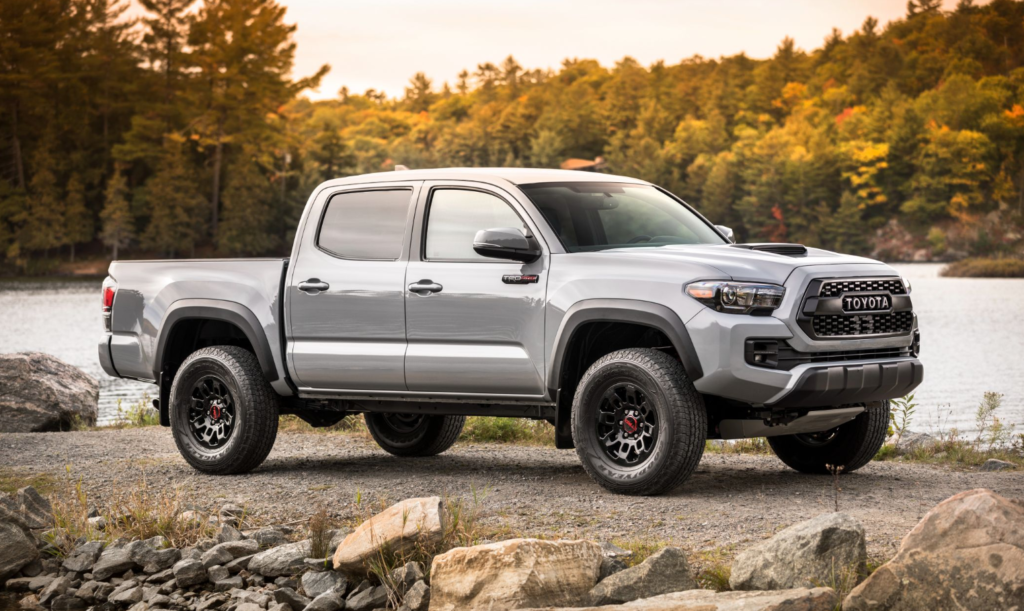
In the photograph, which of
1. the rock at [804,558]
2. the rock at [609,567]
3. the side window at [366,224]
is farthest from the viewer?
the side window at [366,224]

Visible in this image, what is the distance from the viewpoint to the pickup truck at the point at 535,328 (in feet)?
24.1

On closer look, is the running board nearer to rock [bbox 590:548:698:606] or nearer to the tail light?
rock [bbox 590:548:698:606]

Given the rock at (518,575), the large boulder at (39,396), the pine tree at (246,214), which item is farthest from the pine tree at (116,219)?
the rock at (518,575)

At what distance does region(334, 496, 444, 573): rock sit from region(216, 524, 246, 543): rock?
34.4 inches

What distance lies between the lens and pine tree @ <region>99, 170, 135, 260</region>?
8656 centimetres

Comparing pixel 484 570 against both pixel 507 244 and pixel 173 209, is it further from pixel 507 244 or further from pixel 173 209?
pixel 173 209

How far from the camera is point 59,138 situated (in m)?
93.9

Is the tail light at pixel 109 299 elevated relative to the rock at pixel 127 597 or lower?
elevated

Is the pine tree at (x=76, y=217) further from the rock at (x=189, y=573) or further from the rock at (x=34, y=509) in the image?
the rock at (x=189, y=573)

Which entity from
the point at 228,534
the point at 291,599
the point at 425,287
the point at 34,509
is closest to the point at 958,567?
the point at 291,599

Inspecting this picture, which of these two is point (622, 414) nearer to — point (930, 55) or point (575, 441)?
point (575, 441)

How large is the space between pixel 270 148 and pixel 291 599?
8946cm

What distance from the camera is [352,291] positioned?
870 cm

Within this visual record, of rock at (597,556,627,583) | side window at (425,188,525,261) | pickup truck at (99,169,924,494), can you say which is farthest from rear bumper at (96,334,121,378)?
rock at (597,556,627,583)
